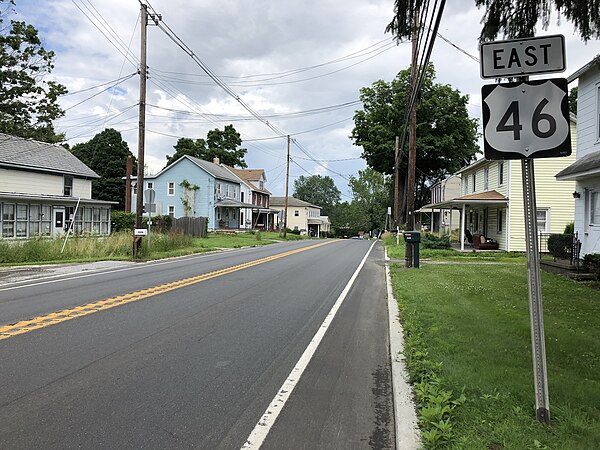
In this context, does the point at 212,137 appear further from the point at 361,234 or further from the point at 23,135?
the point at 23,135

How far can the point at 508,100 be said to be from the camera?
4.12 meters

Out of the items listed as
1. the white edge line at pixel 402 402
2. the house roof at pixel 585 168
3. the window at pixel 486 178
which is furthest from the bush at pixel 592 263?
the window at pixel 486 178

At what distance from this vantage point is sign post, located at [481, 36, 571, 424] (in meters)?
3.97

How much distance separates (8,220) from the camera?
94.5ft

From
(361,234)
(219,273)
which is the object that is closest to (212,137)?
(361,234)

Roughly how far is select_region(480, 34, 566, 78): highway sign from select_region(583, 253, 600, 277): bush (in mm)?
11413

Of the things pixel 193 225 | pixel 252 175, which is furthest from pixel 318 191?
pixel 193 225

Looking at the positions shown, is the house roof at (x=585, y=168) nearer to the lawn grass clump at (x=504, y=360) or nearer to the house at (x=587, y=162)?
the house at (x=587, y=162)

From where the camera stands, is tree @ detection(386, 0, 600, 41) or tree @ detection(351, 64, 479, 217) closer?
tree @ detection(386, 0, 600, 41)

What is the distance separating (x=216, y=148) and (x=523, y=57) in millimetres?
79129

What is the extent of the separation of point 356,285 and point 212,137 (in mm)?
72032

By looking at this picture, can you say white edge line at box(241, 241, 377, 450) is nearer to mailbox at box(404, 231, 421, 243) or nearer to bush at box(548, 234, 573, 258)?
mailbox at box(404, 231, 421, 243)

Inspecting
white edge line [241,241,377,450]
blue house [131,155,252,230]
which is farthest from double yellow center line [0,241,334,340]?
blue house [131,155,252,230]

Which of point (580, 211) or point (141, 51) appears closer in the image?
point (580, 211)
